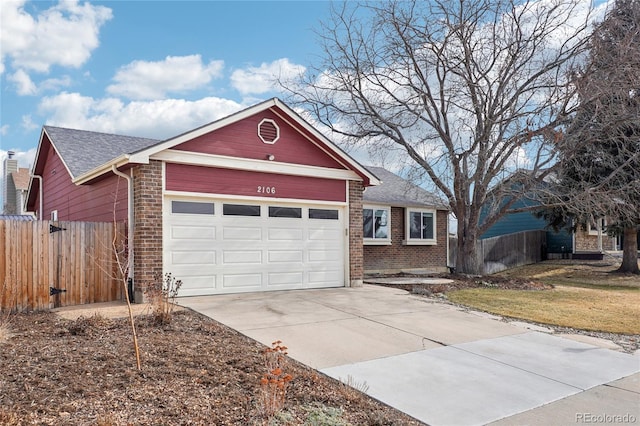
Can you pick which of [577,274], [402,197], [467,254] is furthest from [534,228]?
[467,254]

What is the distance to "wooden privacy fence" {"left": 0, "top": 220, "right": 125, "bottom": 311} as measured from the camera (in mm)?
8914

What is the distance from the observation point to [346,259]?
1288cm

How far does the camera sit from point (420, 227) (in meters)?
19.4

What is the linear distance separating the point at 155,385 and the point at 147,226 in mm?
5632

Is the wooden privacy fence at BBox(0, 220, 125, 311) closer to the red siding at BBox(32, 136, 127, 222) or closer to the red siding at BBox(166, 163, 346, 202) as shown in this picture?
the red siding at BBox(32, 136, 127, 222)

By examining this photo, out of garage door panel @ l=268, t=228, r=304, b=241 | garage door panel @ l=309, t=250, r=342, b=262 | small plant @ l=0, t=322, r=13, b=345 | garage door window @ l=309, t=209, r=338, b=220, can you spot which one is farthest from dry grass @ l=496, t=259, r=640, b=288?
small plant @ l=0, t=322, r=13, b=345

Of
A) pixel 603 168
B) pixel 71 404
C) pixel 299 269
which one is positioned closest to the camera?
pixel 71 404

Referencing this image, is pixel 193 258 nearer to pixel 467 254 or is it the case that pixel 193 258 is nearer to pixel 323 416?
pixel 323 416

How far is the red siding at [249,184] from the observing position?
10.3 metres

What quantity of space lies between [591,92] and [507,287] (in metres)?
6.55

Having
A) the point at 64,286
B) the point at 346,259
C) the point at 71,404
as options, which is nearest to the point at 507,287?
the point at 346,259

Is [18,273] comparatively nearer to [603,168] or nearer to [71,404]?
[71,404]

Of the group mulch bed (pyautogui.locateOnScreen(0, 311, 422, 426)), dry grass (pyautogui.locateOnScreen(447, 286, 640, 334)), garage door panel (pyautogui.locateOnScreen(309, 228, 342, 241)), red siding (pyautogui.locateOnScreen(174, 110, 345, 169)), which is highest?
red siding (pyautogui.locateOnScreen(174, 110, 345, 169))

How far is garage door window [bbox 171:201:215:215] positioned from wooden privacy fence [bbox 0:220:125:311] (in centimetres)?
128
